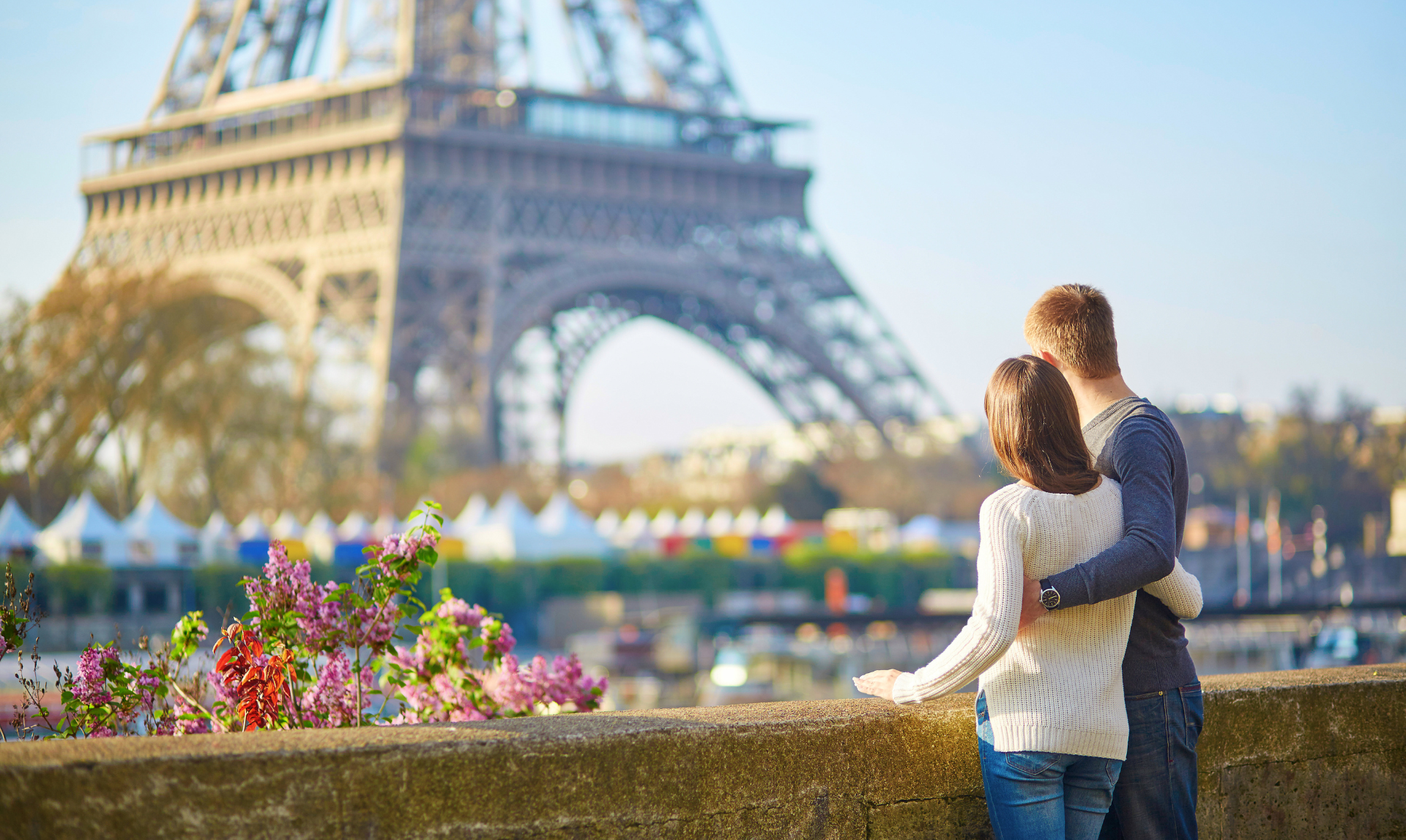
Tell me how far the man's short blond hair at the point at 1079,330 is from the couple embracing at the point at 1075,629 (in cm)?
8

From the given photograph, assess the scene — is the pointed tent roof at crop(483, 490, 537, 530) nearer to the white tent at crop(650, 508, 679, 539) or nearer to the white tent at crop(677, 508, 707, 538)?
the white tent at crop(650, 508, 679, 539)

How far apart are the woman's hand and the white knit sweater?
203mm

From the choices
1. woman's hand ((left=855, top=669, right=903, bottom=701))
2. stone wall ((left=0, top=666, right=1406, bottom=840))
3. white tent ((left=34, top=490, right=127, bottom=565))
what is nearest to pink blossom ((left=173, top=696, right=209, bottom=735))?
stone wall ((left=0, top=666, right=1406, bottom=840))

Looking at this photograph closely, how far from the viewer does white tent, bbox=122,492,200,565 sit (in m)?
27.6

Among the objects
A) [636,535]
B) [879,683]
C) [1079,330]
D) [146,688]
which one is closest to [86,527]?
[636,535]

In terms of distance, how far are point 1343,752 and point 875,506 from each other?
46.6 m

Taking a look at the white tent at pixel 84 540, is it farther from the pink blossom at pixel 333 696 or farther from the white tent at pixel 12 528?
the pink blossom at pixel 333 696

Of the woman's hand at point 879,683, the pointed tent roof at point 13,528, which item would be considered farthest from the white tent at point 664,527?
the woman's hand at point 879,683

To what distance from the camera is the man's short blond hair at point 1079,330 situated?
9.69 feet

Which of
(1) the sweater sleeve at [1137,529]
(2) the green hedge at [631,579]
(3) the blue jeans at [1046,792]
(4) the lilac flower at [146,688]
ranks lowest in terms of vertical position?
(2) the green hedge at [631,579]

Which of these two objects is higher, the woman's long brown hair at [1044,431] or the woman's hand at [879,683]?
the woman's long brown hair at [1044,431]

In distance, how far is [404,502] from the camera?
144ft

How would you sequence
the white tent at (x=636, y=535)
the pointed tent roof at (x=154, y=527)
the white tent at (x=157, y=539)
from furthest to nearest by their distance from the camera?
the white tent at (x=636, y=535) < the pointed tent roof at (x=154, y=527) < the white tent at (x=157, y=539)

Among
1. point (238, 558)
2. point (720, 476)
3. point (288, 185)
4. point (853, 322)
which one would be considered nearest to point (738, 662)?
point (238, 558)
